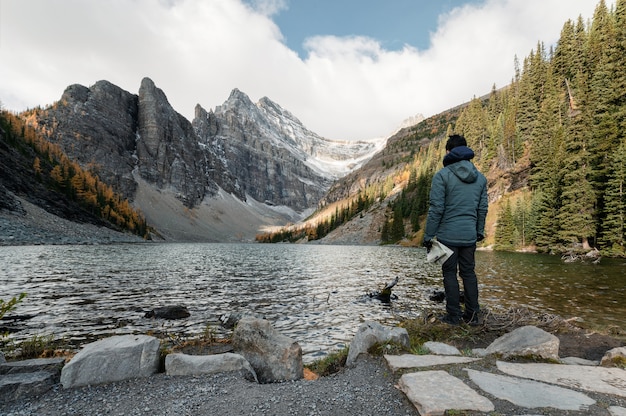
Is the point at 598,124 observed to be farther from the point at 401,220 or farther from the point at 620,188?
the point at 401,220

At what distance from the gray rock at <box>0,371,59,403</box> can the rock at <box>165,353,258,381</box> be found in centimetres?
191

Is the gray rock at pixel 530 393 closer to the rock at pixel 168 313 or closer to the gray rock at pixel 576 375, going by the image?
the gray rock at pixel 576 375

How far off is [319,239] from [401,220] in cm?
5518

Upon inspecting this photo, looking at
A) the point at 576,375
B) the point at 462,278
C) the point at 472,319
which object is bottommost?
the point at 472,319

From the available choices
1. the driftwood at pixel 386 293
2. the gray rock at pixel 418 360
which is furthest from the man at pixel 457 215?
the driftwood at pixel 386 293

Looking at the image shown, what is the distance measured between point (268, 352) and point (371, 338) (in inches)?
91.4

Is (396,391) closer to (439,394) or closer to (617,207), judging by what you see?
(439,394)

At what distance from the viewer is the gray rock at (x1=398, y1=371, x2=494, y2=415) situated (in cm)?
386

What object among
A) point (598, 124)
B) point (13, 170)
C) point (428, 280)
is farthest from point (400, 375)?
point (13, 170)

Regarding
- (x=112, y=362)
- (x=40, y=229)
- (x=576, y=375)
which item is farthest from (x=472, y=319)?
(x=40, y=229)

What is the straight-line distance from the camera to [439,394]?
424 centimetres

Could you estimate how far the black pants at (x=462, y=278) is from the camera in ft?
29.5

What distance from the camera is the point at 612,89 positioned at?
54.2 m

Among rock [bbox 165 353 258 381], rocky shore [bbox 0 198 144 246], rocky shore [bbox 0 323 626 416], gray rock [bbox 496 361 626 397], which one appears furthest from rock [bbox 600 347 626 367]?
rocky shore [bbox 0 198 144 246]
